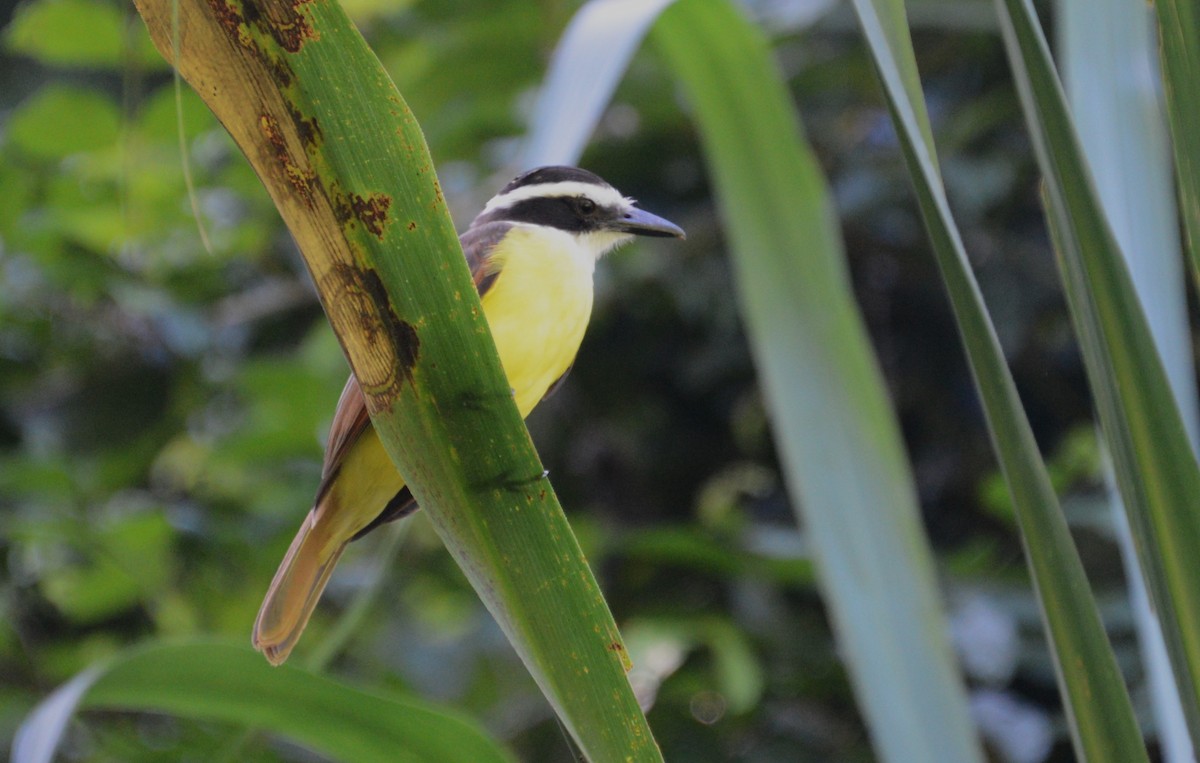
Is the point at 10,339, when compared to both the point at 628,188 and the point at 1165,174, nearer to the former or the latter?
the point at 628,188

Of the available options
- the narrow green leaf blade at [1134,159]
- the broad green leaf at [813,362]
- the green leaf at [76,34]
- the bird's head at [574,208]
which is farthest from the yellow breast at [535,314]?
the green leaf at [76,34]

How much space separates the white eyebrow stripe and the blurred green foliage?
1.01m

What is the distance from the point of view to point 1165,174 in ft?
3.59

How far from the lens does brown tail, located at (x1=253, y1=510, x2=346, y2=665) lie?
1.16 meters

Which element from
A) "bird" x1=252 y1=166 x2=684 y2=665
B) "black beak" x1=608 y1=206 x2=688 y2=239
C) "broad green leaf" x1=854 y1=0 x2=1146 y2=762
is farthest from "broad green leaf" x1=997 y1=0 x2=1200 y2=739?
"black beak" x1=608 y1=206 x2=688 y2=239

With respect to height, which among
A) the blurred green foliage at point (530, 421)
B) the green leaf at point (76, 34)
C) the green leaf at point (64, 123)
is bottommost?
the blurred green foliage at point (530, 421)

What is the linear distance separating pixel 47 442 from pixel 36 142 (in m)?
0.75

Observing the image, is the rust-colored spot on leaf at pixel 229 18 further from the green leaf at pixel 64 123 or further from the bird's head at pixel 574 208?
the green leaf at pixel 64 123

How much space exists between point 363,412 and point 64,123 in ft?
5.61

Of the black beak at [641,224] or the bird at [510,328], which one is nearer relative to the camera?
the bird at [510,328]

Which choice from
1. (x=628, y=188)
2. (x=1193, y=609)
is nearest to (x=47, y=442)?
(x=628, y=188)

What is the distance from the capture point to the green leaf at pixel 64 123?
2604 mm

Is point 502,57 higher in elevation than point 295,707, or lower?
higher

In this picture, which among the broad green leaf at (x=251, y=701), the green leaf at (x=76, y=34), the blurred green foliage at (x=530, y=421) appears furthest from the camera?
the blurred green foliage at (x=530, y=421)
